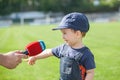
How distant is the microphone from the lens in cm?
565

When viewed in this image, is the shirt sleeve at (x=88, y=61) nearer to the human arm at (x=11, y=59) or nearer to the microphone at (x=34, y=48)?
the microphone at (x=34, y=48)

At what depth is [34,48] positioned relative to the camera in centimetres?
568

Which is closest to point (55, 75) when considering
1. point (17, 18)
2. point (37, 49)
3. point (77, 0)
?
point (37, 49)

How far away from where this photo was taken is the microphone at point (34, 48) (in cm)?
565

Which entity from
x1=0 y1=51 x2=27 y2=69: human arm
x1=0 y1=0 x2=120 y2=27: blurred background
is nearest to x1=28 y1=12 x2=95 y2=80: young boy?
x1=0 y1=51 x2=27 y2=69: human arm

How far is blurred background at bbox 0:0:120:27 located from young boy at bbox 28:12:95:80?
81309 mm

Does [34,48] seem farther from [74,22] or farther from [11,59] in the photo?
[74,22]

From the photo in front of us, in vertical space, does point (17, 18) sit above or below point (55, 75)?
below

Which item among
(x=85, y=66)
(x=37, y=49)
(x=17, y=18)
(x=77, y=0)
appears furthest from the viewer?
(x=77, y=0)

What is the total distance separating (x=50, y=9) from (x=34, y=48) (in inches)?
3609

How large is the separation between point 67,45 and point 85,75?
20.2 inches

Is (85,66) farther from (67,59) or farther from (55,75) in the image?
(55,75)

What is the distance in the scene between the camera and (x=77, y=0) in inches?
3893

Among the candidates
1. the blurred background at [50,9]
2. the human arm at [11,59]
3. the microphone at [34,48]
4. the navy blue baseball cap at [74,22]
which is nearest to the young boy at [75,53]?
the navy blue baseball cap at [74,22]
